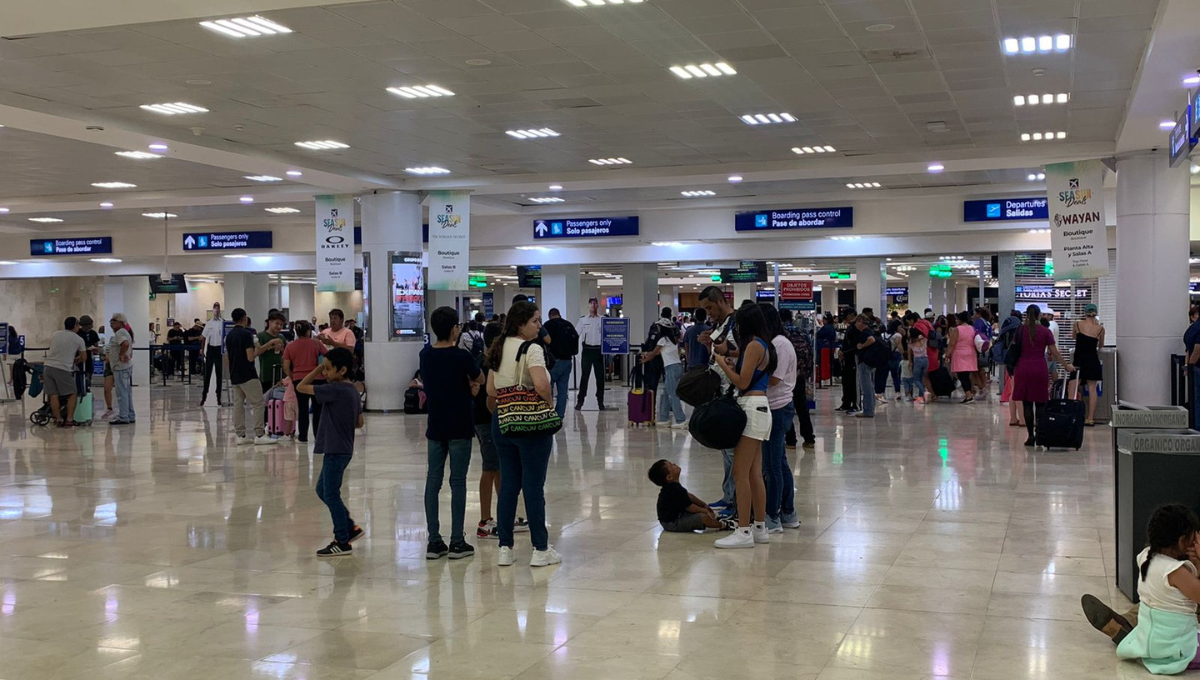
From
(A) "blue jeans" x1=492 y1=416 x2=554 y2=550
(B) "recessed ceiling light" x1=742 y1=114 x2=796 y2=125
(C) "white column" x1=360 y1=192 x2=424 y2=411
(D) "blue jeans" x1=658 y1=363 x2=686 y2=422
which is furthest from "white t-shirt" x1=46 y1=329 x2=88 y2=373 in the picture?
(A) "blue jeans" x1=492 y1=416 x2=554 y2=550

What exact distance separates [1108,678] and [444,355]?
4017mm

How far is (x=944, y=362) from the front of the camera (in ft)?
71.4

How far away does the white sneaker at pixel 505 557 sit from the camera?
21.9 feet

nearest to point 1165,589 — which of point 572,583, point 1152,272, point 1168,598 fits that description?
point 1168,598

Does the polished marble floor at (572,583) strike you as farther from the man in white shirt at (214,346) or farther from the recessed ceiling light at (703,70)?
the man in white shirt at (214,346)

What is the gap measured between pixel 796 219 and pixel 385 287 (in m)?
8.58

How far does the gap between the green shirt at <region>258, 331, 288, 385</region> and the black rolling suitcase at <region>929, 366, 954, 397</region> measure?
12535 mm

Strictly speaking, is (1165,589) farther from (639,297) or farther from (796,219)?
(639,297)

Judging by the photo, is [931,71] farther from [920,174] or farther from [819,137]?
[920,174]

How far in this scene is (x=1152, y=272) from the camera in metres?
14.5

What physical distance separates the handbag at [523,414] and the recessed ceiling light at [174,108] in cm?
743

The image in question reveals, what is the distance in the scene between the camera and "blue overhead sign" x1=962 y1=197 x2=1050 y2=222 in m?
20.7

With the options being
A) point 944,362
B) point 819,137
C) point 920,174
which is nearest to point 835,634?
point 819,137

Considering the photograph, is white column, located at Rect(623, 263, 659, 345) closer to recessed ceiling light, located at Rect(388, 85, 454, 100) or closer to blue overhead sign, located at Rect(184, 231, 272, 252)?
blue overhead sign, located at Rect(184, 231, 272, 252)
